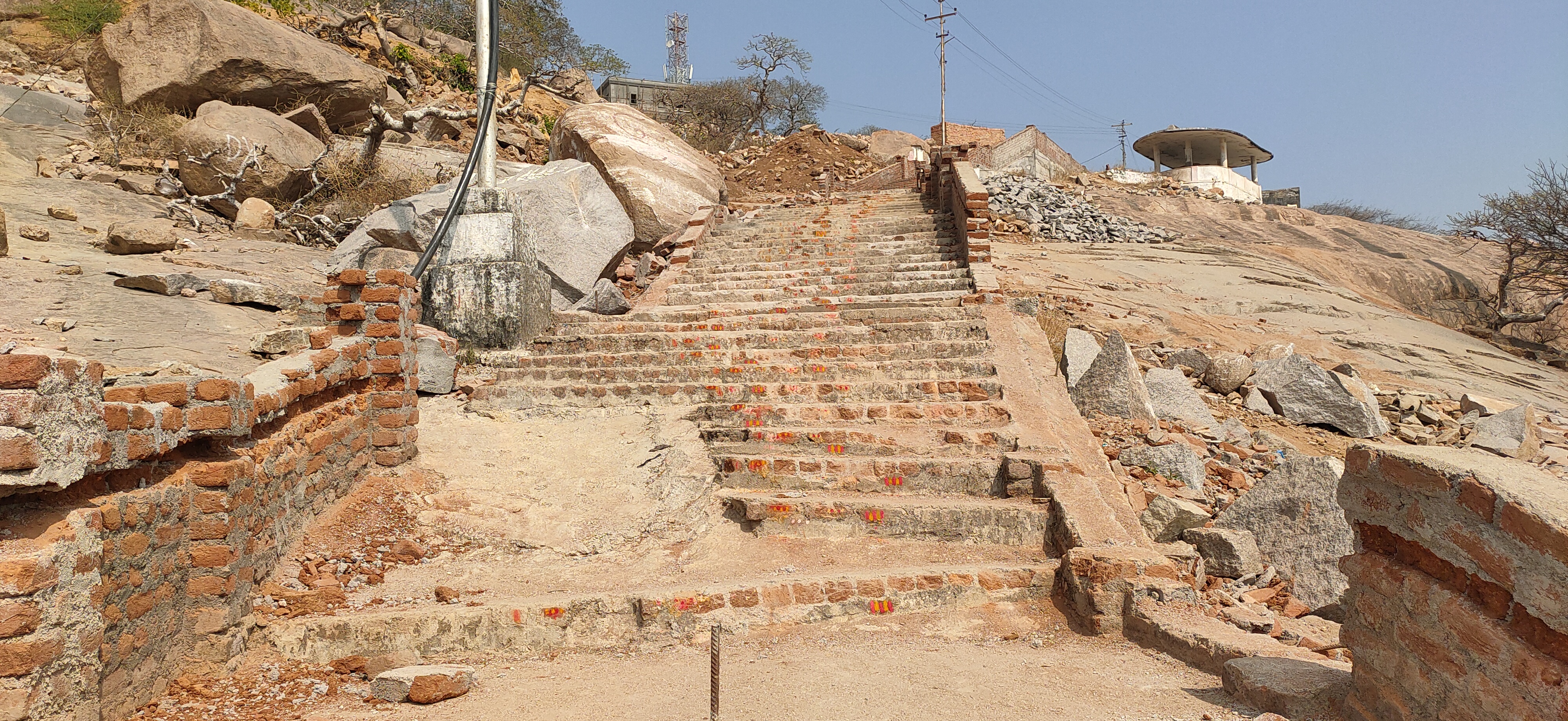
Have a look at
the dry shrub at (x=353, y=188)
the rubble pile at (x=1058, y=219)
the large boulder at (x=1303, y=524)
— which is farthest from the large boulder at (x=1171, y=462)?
the rubble pile at (x=1058, y=219)

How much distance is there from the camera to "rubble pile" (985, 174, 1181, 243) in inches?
698

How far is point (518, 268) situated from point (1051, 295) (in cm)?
659

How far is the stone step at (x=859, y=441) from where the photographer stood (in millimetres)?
5566

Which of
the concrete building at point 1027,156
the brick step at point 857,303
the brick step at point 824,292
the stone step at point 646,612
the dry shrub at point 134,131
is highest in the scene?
the concrete building at point 1027,156

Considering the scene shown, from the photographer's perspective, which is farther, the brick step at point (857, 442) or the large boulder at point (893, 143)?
the large boulder at point (893, 143)

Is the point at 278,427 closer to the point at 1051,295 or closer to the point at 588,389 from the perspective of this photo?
the point at 588,389

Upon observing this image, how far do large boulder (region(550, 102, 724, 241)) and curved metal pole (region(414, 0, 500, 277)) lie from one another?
3104 millimetres

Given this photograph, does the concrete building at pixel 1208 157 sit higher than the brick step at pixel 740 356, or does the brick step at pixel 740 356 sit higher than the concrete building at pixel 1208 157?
the concrete building at pixel 1208 157

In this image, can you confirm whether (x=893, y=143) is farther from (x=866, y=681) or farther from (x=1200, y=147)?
(x=866, y=681)

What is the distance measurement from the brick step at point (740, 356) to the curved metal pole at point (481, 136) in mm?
1299

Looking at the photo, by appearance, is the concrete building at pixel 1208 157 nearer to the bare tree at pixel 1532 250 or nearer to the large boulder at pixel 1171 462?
the bare tree at pixel 1532 250

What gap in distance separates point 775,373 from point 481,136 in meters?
4.11

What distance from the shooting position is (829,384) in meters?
6.61

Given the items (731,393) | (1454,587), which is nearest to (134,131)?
(731,393)
